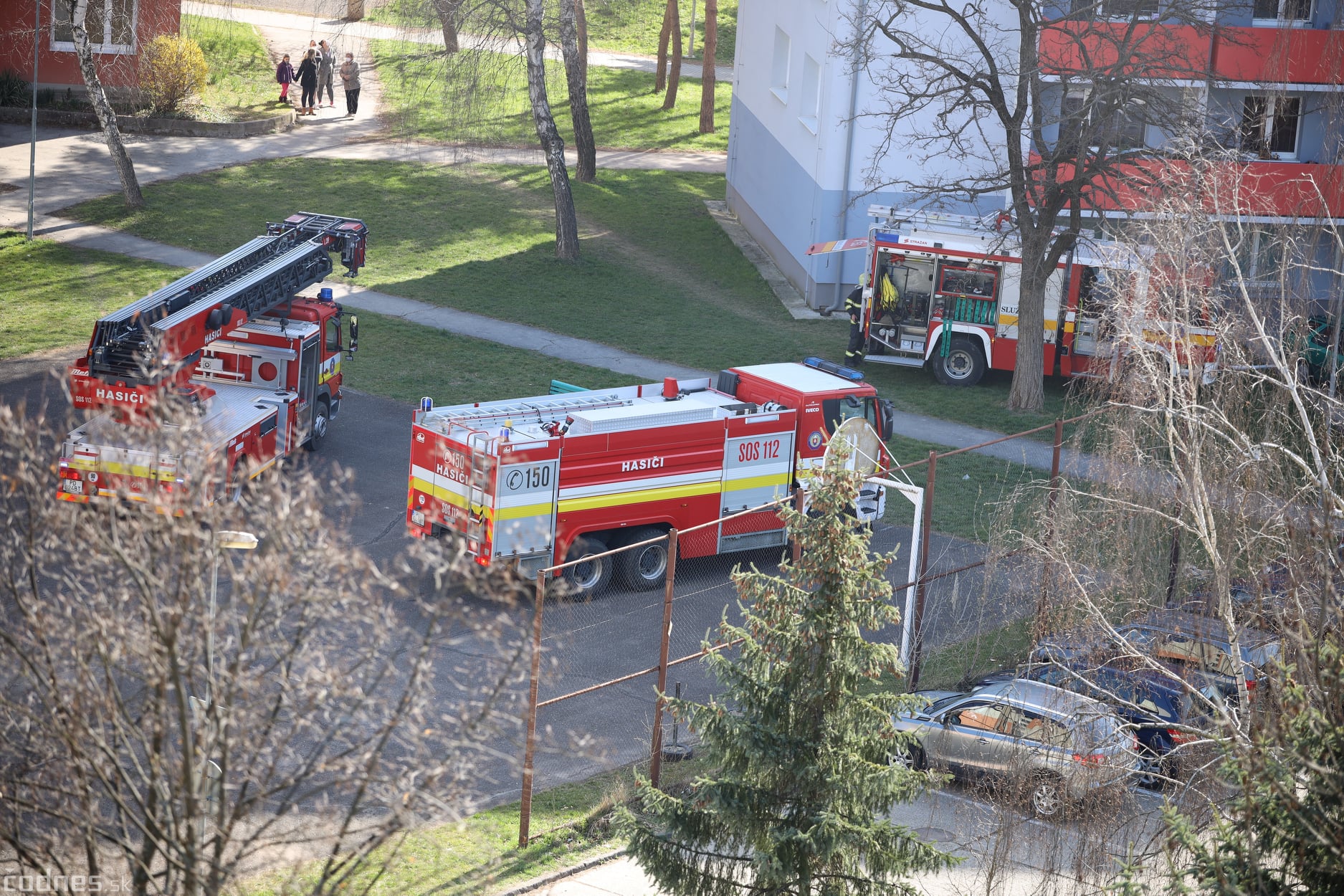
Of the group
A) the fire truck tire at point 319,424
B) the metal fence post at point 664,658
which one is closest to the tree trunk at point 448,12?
the fire truck tire at point 319,424

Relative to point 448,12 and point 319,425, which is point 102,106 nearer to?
point 448,12

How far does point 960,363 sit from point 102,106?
20747 mm

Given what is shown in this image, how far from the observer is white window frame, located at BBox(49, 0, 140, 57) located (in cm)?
3816

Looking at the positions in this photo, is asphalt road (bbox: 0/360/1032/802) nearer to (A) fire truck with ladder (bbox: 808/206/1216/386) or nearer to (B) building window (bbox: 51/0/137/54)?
(A) fire truck with ladder (bbox: 808/206/1216/386)

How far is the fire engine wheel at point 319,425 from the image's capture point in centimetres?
2184

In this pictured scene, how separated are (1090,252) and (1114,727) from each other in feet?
60.0

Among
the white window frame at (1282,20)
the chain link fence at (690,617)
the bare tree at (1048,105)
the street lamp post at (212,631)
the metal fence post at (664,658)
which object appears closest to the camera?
the street lamp post at (212,631)

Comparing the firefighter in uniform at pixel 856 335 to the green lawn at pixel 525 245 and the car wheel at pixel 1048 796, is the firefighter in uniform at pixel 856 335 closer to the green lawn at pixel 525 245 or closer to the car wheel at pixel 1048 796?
the green lawn at pixel 525 245

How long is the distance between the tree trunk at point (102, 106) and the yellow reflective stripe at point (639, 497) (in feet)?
65.4

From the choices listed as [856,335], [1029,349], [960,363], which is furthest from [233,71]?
[1029,349]

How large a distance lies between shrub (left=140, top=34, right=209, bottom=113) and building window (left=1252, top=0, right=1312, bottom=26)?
93.6 feet

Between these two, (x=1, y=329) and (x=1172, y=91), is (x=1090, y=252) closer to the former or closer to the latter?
(x=1172, y=91)

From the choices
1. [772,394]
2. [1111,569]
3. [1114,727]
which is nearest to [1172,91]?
[772,394]

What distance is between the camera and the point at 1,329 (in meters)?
26.2
